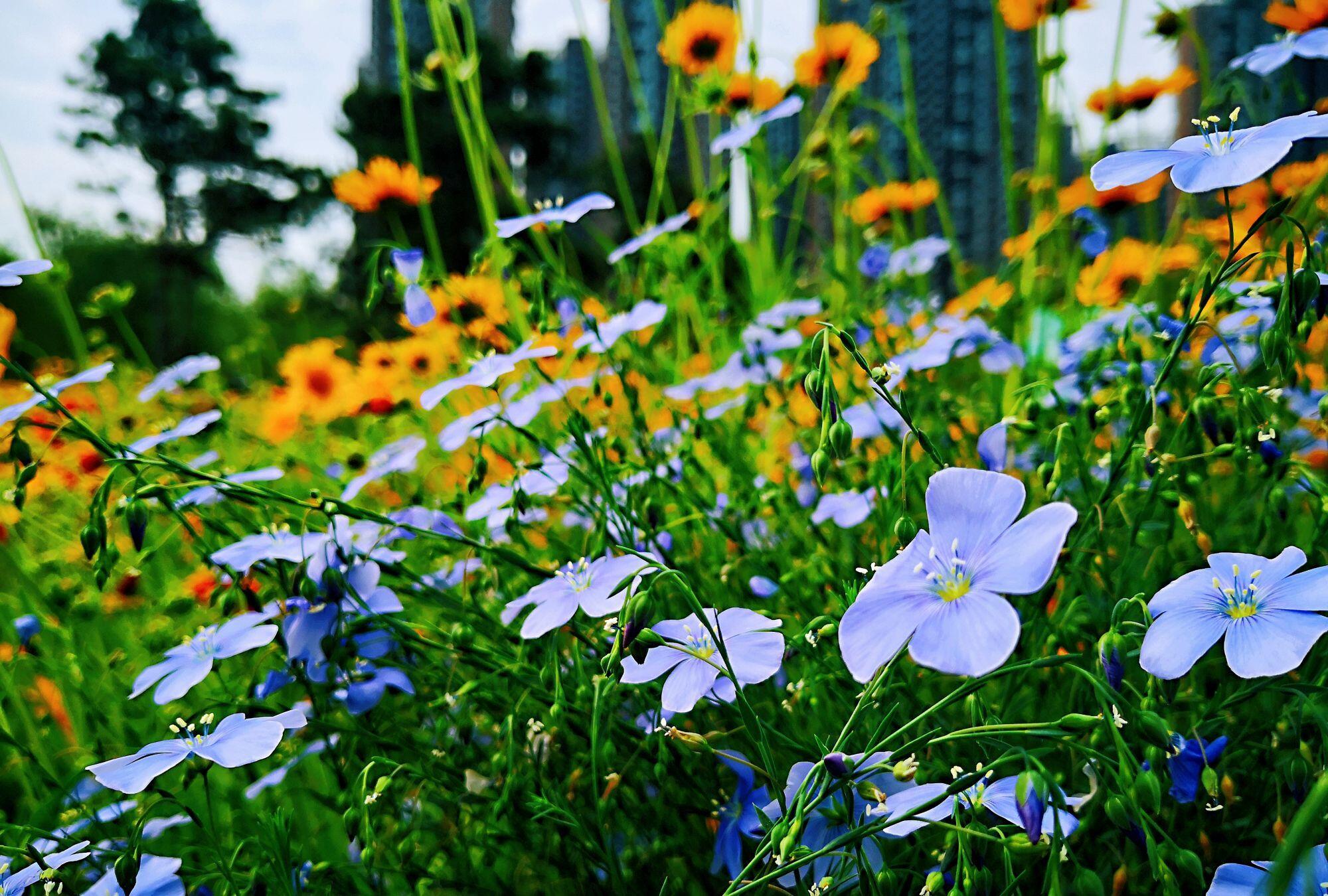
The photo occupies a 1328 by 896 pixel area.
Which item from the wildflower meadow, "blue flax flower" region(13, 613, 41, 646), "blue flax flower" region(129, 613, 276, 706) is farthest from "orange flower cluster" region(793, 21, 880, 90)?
"blue flax flower" region(13, 613, 41, 646)

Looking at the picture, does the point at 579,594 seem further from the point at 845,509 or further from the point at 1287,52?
the point at 1287,52

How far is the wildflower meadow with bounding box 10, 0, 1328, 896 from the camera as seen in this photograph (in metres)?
0.52

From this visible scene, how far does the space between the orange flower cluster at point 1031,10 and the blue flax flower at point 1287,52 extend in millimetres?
363

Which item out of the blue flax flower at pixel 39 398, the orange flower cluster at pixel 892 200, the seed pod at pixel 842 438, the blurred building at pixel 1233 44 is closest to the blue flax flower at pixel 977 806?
the seed pod at pixel 842 438

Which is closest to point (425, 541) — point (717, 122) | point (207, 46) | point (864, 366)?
point (864, 366)

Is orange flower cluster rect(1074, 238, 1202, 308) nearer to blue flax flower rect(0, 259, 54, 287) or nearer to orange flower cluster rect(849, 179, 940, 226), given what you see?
orange flower cluster rect(849, 179, 940, 226)

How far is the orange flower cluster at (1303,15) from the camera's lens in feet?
3.65

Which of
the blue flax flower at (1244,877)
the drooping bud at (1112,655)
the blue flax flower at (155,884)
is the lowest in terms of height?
the blue flax flower at (155,884)

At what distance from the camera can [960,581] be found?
486 millimetres

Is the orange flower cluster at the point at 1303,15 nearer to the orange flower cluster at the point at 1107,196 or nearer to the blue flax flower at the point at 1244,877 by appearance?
the orange flower cluster at the point at 1107,196

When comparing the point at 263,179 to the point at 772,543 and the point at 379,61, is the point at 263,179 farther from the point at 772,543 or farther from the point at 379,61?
the point at 772,543

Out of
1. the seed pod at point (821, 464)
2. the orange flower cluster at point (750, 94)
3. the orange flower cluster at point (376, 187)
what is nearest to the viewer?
the seed pod at point (821, 464)

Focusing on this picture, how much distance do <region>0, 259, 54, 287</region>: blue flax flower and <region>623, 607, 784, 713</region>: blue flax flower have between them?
62 cm

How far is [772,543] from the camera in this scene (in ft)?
3.81
